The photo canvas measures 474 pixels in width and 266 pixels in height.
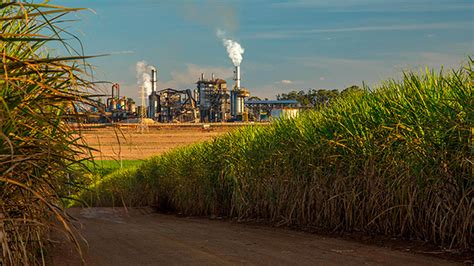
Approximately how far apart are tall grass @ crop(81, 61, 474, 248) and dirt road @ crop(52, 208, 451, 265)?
58cm

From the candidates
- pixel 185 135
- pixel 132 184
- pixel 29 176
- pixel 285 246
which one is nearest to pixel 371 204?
pixel 285 246

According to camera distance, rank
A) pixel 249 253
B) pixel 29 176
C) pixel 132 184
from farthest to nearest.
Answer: pixel 132 184 < pixel 249 253 < pixel 29 176

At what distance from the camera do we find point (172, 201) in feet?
54.4

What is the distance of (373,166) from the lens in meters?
8.05

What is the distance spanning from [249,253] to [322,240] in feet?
5.02

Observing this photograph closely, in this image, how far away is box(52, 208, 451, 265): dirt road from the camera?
246 inches

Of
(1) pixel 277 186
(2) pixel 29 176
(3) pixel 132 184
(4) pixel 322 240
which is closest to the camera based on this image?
(2) pixel 29 176

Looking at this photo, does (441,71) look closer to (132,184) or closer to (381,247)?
(381,247)

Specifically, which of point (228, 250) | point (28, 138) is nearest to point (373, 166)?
point (228, 250)

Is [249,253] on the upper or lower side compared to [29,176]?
lower

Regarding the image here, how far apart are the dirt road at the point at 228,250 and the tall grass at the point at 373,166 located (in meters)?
0.58

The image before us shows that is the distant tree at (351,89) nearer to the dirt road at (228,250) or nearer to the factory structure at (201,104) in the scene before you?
the dirt road at (228,250)

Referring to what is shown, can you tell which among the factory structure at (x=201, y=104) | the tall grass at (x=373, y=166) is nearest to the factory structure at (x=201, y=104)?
the factory structure at (x=201, y=104)

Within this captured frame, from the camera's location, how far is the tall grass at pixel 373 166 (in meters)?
6.89
